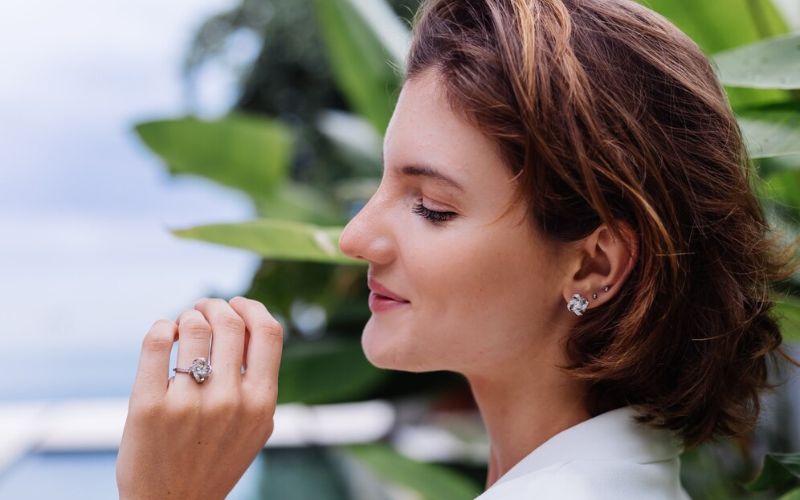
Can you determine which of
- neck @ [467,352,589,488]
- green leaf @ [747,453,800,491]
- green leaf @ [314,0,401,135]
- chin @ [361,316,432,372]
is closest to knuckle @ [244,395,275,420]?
chin @ [361,316,432,372]

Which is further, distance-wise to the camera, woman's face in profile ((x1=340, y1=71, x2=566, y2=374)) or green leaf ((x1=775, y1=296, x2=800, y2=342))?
green leaf ((x1=775, y1=296, x2=800, y2=342))

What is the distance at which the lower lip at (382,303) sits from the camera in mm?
774

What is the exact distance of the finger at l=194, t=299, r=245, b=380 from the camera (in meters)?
0.69

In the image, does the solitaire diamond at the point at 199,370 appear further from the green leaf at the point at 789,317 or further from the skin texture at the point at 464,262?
the green leaf at the point at 789,317

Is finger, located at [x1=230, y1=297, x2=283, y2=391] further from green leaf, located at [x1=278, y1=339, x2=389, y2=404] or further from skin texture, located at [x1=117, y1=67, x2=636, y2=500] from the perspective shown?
green leaf, located at [x1=278, y1=339, x2=389, y2=404]

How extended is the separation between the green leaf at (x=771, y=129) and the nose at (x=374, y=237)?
0.35 meters

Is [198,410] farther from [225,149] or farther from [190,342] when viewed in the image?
[225,149]

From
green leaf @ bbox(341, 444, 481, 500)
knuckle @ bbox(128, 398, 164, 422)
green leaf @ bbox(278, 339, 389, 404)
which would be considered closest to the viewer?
knuckle @ bbox(128, 398, 164, 422)

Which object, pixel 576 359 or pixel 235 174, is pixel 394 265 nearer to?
pixel 576 359

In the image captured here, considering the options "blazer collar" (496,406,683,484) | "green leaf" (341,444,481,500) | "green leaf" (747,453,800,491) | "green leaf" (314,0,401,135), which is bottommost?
"green leaf" (341,444,481,500)

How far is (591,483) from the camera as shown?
2.29 ft

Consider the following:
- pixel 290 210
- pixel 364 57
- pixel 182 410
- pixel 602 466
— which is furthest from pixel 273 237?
pixel 290 210

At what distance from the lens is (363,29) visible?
1662mm

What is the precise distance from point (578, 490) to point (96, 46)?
5166mm
